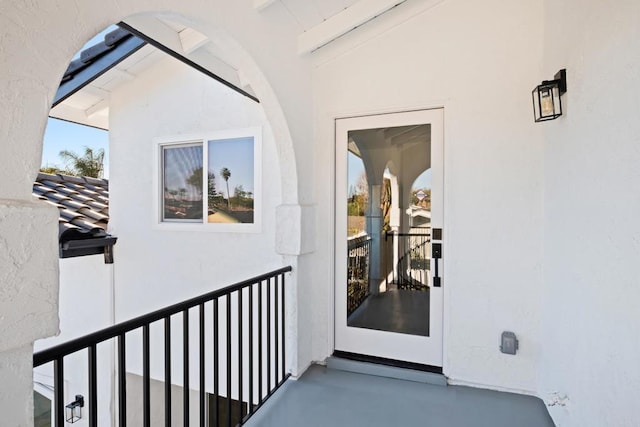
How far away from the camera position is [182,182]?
13.1ft

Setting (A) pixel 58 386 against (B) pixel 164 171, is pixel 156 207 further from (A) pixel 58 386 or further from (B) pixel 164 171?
(A) pixel 58 386

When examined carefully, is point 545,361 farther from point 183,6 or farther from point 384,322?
point 183,6

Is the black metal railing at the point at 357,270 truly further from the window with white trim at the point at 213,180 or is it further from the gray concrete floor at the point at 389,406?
the window with white trim at the point at 213,180

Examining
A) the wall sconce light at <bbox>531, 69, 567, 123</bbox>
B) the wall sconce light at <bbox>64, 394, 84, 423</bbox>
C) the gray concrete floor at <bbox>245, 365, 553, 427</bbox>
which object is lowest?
the wall sconce light at <bbox>64, 394, 84, 423</bbox>

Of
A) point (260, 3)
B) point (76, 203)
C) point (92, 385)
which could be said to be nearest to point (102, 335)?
point (92, 385)

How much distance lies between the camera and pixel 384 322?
2.96 metres

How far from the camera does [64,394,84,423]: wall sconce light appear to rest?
4.35 m

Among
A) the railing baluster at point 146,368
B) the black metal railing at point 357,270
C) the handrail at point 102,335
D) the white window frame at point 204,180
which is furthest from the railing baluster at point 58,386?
the white window frame at point 204,180

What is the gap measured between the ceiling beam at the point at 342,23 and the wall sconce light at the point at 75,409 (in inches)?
189

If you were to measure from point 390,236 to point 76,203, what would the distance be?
4025mm

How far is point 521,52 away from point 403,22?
2.92 ft

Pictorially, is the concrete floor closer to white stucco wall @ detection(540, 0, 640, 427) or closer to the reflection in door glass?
the reflection in door glass

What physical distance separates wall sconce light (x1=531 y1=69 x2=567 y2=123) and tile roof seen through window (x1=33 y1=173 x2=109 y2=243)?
421cm

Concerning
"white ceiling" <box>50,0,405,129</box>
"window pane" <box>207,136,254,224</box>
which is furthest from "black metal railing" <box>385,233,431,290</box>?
"white ceiling" <box>50,0,405,129</box>
